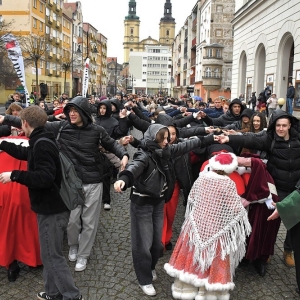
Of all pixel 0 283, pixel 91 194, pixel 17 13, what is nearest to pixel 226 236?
pixel 91 194

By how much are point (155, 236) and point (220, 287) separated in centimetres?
92

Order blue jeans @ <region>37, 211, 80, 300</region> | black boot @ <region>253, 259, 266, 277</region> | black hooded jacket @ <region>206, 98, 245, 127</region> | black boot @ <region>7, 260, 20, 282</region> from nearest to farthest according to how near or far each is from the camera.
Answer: blue jeans @ <region>37, 211, 80, 300</region>, black boot @ <region>7, 260, 20, 282</region>, black boot @ <region>253, 259, 266, 277</region>, black hooded jacket @ <region>206, 98, 245, 127</region>

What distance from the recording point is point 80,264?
4.88 meters

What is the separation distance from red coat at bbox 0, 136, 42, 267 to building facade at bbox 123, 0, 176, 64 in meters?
160

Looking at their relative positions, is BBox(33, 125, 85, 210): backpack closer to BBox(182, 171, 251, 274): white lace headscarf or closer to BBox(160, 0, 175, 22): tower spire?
BBox(182, 171, 251, 274): white lace headscarf

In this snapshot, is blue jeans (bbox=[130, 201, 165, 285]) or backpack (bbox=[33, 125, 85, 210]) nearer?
backpack (bbox=[33, 125, 85, 210])

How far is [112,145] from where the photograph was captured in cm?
501

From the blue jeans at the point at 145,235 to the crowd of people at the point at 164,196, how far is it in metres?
0.01

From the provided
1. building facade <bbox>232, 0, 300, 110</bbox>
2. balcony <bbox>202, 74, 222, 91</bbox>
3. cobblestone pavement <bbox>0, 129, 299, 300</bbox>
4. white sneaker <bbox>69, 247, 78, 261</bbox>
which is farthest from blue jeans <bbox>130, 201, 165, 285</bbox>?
balcony <bbox>202, 74, 222, 91</bbox>

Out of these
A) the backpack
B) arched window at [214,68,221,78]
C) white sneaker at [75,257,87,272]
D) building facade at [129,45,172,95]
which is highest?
building facade at [129,45,172,95]

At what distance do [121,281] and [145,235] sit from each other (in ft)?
2.57

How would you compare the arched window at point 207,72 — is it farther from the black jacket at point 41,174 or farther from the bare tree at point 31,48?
the black jacket at point 41,174

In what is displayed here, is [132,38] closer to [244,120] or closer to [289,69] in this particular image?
[289,69]

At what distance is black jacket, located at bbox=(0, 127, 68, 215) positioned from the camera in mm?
3436
